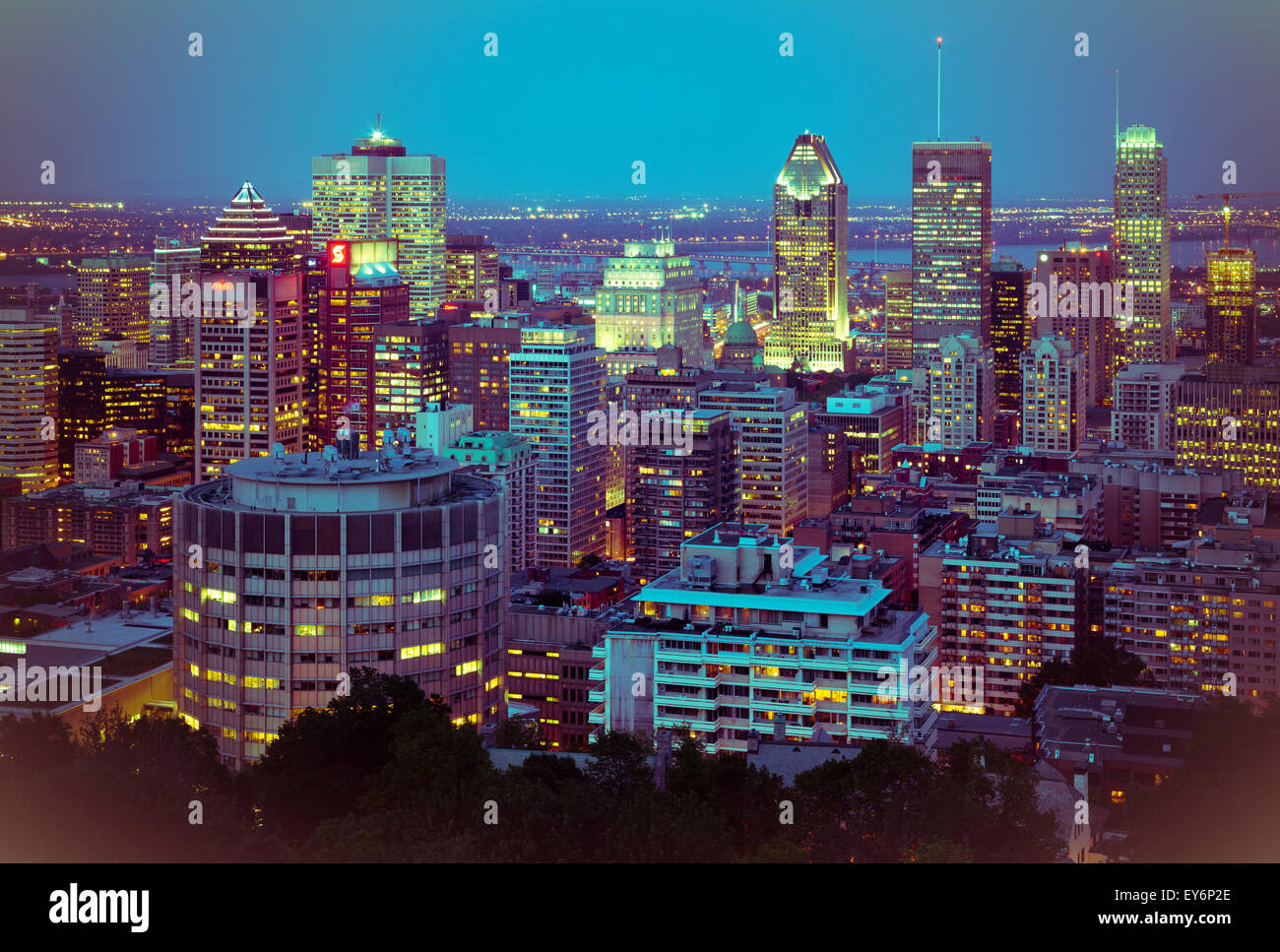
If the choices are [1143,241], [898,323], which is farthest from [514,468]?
[898,323]

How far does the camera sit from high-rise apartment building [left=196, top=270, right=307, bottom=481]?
35.2 meters

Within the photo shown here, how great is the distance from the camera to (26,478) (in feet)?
112

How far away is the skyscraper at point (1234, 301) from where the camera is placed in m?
41.8

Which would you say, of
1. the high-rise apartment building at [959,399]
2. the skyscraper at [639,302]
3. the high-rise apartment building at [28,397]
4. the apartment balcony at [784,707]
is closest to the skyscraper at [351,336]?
the high-rise apartment building at [28,397]

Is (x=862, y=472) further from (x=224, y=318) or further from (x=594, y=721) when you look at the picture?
(x=594, y=721)

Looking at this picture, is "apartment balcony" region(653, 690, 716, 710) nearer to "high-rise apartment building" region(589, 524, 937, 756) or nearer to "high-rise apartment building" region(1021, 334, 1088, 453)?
"high-rise apartment building" region(589, 524, 937, 756)

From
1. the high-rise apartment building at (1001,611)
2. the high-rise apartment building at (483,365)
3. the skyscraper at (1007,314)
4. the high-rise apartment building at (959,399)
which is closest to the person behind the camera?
the high-rise apartment building at (1001,611)

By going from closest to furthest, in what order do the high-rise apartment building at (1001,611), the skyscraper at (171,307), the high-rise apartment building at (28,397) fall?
the high-rise apartment building at (1001,611), the high-rise apartment building at (28,397), the skyscraper at (171,307)

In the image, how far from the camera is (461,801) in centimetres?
801

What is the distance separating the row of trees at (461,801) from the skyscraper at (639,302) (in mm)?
42677

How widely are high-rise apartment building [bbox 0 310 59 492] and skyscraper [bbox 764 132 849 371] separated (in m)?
30.6

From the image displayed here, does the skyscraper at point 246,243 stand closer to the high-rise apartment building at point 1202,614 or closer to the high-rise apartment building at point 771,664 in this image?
the high-rise apartment building at point 1202,614

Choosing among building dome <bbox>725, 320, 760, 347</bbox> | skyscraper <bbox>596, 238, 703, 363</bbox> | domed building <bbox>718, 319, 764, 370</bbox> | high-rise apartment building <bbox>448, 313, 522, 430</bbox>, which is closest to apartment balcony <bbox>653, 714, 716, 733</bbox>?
high-rise apartment building <bbox>448, 313, 522, 430</bbox>
